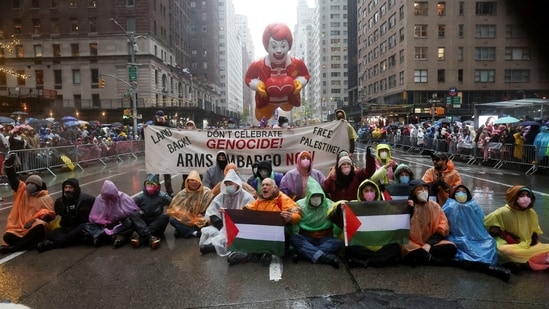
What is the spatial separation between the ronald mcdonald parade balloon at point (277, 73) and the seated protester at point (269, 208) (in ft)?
14.5

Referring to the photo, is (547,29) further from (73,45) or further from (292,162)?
(73,45)

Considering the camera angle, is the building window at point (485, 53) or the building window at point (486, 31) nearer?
the building window at point (486, 31)

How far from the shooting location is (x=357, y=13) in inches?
3236

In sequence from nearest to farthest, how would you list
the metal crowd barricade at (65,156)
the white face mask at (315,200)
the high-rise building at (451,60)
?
the white face mask at (315,200) → the metal crowd barricade at (65,156) → the high-rise building at (451,60)

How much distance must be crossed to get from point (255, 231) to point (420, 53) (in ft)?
173

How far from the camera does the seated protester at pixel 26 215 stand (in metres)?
6.06

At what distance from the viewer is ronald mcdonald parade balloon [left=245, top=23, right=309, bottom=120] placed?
31.2 ft

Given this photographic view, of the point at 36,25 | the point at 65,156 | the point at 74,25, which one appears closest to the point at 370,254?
the point at 65,156

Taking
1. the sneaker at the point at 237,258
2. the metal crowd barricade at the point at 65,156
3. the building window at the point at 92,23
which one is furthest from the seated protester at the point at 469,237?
the building window at the point at 92,23

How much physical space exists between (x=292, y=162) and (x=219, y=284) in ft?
13.7

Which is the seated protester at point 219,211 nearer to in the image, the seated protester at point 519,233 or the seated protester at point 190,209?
the seated protester at point 190,209

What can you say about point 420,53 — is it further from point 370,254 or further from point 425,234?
point 370,254

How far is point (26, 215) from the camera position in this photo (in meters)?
6.26

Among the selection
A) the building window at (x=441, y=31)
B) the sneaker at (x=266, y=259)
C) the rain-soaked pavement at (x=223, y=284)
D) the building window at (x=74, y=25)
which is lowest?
the rain-soaked pavement at (x=223, y=284)
